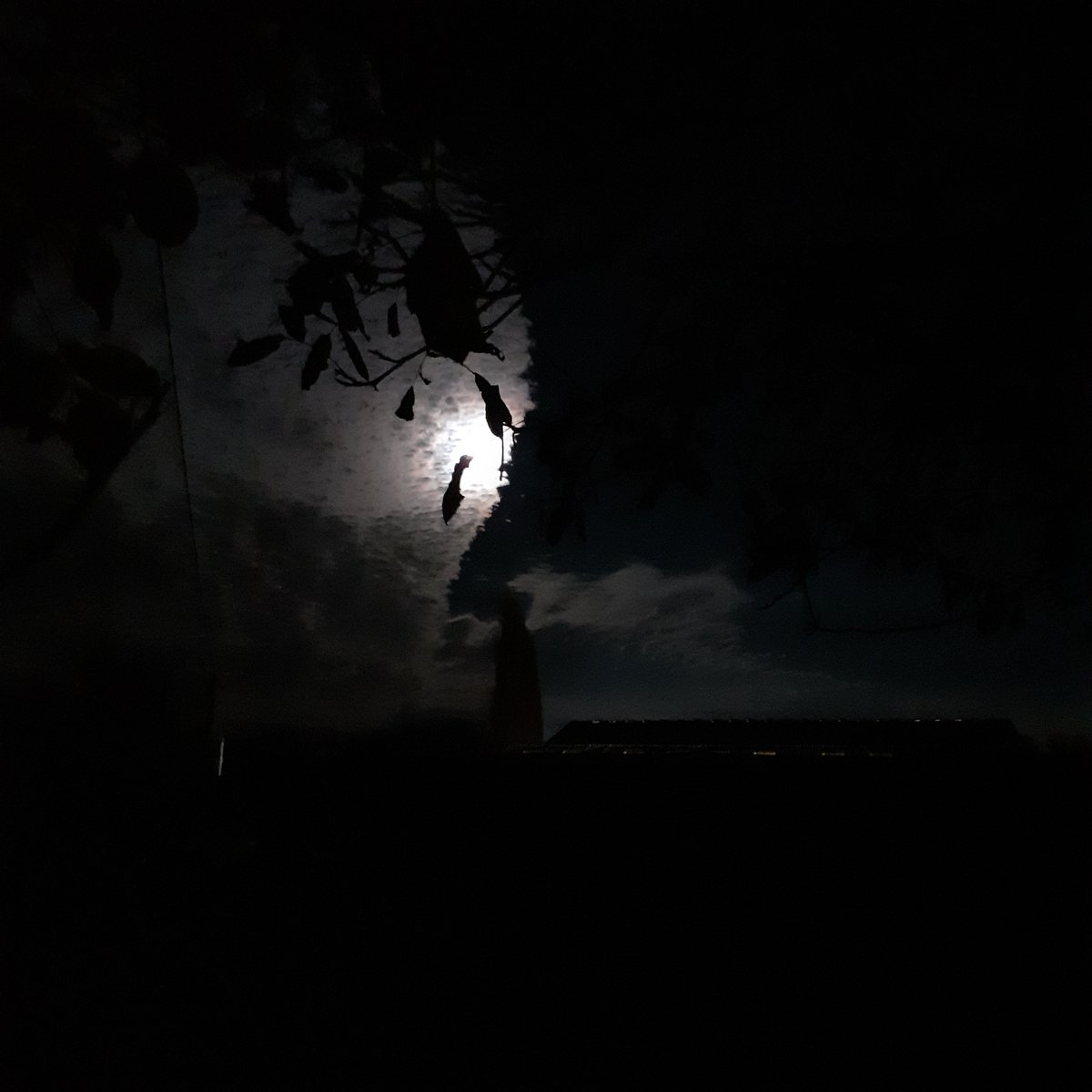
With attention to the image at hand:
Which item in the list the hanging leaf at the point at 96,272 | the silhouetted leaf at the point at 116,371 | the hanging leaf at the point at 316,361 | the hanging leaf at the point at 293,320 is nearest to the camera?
the hanging leaf at the point at 96,272

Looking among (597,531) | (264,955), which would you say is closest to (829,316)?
(597,531)

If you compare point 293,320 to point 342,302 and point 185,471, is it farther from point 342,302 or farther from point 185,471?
point 185,471

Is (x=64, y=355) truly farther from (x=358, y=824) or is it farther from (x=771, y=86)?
(x=771, y=86)

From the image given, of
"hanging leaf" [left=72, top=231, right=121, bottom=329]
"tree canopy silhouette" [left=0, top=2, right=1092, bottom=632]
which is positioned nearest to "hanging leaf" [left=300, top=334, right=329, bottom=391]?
"tree canopy silhouette" [left=0, top=2, right=1092, bottom=632]

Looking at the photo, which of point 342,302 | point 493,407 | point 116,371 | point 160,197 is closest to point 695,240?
point 493,407

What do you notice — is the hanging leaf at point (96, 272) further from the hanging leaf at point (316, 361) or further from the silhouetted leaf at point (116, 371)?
the hanging leaf at point (316, 361)

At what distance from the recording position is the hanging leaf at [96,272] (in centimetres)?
90

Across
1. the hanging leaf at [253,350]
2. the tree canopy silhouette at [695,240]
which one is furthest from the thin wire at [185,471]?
the hanging leaf at [253,350]

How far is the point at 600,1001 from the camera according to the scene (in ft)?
4.26

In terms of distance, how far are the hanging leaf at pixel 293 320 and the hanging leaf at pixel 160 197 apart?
0.66 feet

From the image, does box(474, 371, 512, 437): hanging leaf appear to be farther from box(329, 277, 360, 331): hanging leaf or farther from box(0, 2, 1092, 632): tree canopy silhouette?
box(329, 277, 360, 331): hanging leaf

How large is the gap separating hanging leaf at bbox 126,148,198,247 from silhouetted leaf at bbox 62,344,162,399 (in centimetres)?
20

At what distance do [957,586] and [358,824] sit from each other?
2063mm

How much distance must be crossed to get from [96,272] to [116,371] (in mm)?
199
